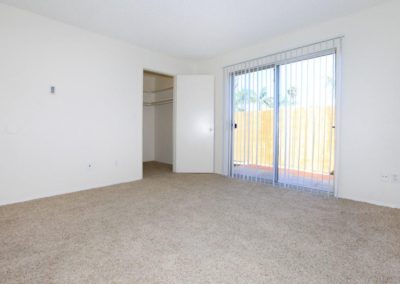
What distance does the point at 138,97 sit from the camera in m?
4.12

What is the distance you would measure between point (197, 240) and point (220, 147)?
2.93m

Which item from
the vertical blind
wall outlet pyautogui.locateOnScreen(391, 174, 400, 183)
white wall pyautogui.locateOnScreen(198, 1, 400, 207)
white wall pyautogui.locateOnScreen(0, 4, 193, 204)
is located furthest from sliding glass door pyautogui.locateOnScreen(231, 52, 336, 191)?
white wall pyautogui.locateOnScreen(0, 4, 193, 204)

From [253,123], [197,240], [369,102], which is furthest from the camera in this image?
[253,123]

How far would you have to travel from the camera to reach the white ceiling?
2678 millimetres

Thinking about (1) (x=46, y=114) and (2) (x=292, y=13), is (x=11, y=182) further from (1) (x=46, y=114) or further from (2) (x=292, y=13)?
(2) (x=292, y=13)

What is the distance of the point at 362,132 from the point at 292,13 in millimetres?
1821

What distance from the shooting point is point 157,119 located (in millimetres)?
6363

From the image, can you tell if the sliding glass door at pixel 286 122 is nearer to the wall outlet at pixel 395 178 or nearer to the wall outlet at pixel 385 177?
the wall outlet at pixel 385 177

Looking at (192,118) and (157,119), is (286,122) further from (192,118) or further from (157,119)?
(157,119)

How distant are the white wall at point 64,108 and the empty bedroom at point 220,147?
2 centimetres

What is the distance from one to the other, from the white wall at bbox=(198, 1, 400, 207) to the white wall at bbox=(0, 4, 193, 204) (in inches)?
129

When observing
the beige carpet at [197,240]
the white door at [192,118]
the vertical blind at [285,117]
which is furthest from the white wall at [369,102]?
the white door at [192,118]

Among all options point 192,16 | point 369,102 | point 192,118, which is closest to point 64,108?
point 192,16

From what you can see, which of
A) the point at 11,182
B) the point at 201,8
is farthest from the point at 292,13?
the point at 11,182
